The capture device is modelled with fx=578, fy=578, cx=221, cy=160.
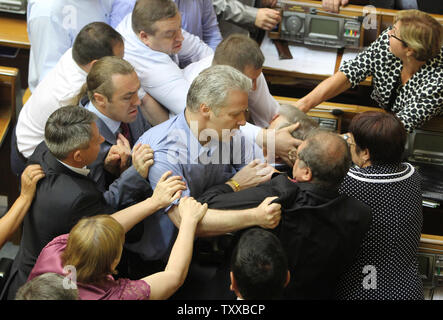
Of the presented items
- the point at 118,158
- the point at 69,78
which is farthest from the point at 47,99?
the point at 118,158

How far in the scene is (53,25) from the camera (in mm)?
3238

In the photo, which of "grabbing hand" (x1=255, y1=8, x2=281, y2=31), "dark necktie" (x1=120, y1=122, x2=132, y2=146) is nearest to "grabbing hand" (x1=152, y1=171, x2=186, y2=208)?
"dark necktie" (x1=120, y1=122, x2=132, y2=146)

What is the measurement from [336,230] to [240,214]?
1.17ft

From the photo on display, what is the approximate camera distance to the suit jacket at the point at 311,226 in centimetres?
208

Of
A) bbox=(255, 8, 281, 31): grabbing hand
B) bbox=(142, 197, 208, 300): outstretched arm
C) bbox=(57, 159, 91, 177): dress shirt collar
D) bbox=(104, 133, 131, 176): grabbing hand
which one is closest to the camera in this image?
bbox=(142, 197, 208, 300): outstretched arm

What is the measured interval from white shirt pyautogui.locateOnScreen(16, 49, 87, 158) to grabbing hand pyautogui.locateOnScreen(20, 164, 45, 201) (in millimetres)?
558

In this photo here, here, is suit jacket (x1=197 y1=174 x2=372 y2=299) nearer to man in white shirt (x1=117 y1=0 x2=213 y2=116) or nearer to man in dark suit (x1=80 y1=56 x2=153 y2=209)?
man in dark suit (x1=80 y1=56 x2=153 y2=209)

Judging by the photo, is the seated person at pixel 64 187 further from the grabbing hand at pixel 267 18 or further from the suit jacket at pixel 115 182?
the grabbing hand at pixel 267 18

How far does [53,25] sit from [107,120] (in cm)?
101

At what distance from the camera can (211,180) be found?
2.39 m

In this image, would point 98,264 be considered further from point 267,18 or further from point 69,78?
point 267,18

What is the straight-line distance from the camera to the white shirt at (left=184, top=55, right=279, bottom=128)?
280 centimetres
